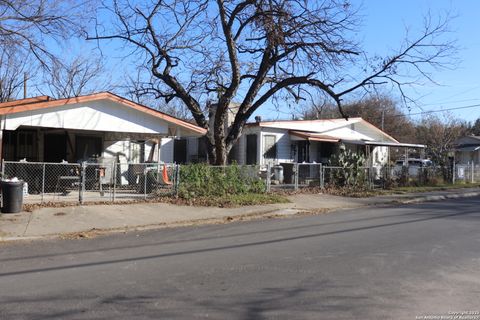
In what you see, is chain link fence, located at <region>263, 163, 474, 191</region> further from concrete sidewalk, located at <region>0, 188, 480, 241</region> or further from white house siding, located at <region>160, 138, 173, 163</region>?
white house siding, located at <region>160, 138, 173, 163</region>

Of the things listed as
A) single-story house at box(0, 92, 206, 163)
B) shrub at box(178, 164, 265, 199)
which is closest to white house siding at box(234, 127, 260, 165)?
single-story house at box(0, 92, 206, 163)

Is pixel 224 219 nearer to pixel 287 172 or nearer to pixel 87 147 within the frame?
pixel 87 147

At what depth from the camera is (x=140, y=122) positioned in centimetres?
1930

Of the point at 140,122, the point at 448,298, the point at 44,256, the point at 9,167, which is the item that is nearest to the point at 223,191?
the point at 140,122

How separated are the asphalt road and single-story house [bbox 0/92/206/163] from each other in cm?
712

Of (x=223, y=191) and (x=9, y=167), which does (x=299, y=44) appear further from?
(x=9, y=167)

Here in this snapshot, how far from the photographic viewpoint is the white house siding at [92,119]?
16.6 metres

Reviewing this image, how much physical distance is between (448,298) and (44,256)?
6.67 metres

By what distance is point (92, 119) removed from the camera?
18047 millimetres

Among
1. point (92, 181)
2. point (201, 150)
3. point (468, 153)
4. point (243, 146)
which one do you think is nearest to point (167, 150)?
point (201, 150)

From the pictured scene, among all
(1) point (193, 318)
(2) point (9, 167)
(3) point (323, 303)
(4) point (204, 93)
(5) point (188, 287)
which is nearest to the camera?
(1) point (193, 318)

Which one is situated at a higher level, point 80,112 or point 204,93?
point 204,93

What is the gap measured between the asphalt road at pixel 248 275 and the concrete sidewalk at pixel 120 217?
963 mm

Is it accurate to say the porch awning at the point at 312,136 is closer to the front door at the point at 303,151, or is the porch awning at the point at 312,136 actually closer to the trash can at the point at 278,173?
the front door at the point at 303,151
